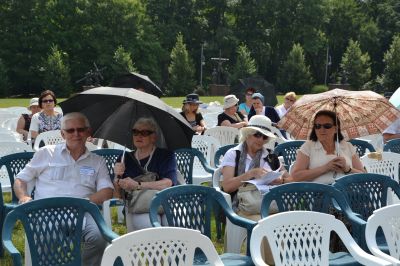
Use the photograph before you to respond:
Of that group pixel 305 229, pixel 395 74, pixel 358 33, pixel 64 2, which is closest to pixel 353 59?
pixel 395 74

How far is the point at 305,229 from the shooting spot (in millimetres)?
4098

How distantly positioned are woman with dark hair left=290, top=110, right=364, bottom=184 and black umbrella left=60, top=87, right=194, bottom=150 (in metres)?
1.06

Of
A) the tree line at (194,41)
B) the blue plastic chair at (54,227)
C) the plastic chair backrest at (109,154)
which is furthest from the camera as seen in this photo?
the tree line at (194,41)

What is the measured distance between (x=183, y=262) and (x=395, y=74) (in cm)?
5728

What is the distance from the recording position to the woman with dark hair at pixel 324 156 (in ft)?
18.7

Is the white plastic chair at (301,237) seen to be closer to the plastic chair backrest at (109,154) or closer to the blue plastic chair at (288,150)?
the plastic chair backrest at (109,154)

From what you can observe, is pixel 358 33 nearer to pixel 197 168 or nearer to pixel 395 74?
pixel 395 74

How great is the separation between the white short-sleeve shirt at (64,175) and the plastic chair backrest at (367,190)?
1826 mm

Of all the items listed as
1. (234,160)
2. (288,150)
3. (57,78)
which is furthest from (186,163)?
(57,78)

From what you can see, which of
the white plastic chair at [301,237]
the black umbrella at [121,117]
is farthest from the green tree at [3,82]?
the white plastic chair at [301,237]

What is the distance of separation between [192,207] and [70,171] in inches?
40.1

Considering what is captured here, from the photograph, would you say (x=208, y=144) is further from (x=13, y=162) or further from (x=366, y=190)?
(x=366, y=190)

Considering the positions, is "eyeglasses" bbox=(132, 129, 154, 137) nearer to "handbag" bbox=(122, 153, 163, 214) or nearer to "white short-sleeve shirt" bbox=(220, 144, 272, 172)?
"handbag" bbox=(122, 153, 163, 214)

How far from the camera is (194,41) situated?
65375 mm
